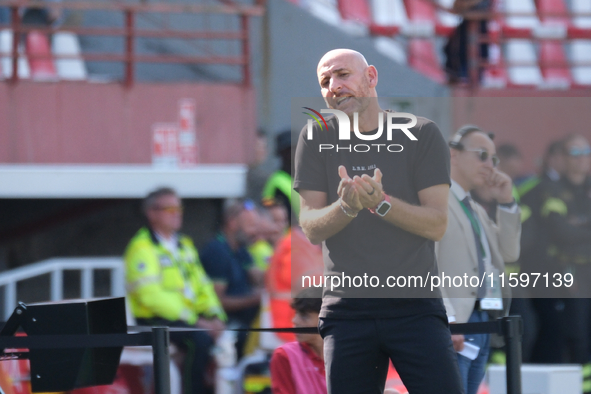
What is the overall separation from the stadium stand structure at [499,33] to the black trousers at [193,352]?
3.77 m

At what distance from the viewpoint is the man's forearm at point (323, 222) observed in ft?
8.39

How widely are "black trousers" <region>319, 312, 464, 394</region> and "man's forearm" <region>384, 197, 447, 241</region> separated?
27cm

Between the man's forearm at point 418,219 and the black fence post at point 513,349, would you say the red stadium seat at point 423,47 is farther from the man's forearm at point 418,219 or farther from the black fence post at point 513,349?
the man's forearm at point 418,219

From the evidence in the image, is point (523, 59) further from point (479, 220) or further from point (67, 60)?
point (479, 220)

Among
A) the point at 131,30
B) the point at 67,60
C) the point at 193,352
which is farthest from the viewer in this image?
the point at 67,60

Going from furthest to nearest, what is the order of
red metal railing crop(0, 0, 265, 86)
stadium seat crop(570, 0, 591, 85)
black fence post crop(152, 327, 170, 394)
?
stadium seat crop(570, 0, 591, 85) → red metal railing crop(0, 0, 265, 86) → black fence post crop(152, 327, 170, 394)

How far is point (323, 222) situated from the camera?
2596 millimetres

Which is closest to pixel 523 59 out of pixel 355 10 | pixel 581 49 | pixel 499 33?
pixel 581 49

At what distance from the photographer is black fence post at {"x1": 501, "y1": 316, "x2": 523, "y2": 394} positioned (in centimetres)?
300

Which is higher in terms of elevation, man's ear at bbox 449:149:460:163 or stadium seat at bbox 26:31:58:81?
stadium seat at bbox 26:31:58:81

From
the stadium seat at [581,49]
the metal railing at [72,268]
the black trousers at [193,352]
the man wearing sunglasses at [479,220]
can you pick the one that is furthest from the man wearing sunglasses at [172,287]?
the stadium seat at [581,49]

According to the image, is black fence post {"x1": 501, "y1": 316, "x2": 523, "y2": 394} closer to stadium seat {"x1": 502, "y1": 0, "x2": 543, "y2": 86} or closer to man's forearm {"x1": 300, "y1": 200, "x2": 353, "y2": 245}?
man's forearm {"x1": 300, "y1": 200, "x2": 353, "y2": 245}

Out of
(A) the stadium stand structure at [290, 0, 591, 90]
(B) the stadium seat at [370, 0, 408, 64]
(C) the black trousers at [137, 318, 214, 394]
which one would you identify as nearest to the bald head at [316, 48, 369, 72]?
(C) the black trousers at [137, 318, 214, 394]

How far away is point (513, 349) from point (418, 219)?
789mm
